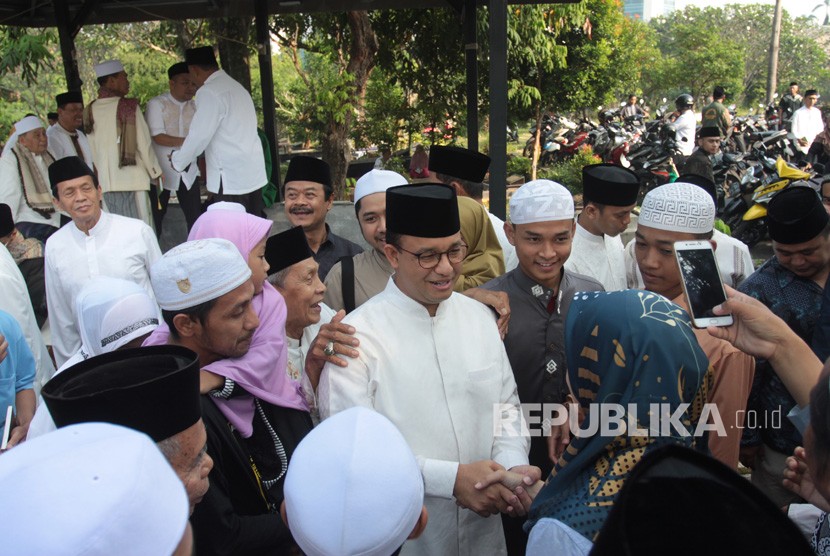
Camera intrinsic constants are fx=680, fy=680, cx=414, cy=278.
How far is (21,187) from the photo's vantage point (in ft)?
19.6

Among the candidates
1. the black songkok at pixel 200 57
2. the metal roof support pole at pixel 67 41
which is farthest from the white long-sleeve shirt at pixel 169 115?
the metal roof support pole at pixel 67 41

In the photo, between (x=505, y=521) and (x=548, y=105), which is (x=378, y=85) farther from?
(x=505, y=521)

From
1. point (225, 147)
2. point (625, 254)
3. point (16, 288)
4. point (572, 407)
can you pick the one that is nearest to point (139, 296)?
point (16, 288)

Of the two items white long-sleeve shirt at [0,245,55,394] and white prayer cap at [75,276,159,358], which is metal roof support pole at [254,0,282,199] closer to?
white long-sleeve shirt at [0,245,55,394]

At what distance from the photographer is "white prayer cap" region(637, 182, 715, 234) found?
302cm

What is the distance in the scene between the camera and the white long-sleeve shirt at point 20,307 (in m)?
3.49

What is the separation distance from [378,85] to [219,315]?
11550 mm

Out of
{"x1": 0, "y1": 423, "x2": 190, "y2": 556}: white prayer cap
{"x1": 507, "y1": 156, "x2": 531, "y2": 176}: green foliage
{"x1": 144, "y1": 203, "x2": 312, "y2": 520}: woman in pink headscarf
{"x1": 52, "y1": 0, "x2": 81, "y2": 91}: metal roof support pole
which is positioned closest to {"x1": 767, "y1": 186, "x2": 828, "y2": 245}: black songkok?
{"x1": 144, "y1": 203, "x2": 312, "y2": 520}: woman in pink headscarf

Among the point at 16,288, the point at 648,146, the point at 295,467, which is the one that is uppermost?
the point at 295,467

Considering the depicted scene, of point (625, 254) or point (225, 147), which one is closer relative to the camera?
point (625, 254)

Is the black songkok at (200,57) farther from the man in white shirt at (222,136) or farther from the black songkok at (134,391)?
the black songkok at (134,391)

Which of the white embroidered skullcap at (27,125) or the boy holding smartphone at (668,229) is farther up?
the white embroidered skullcap at (27,125)

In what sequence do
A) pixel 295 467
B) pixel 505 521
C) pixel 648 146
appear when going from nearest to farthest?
pixel 295 467
pixel 505 521
pixel 648 146

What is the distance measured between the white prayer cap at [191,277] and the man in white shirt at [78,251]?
6.74 ft
